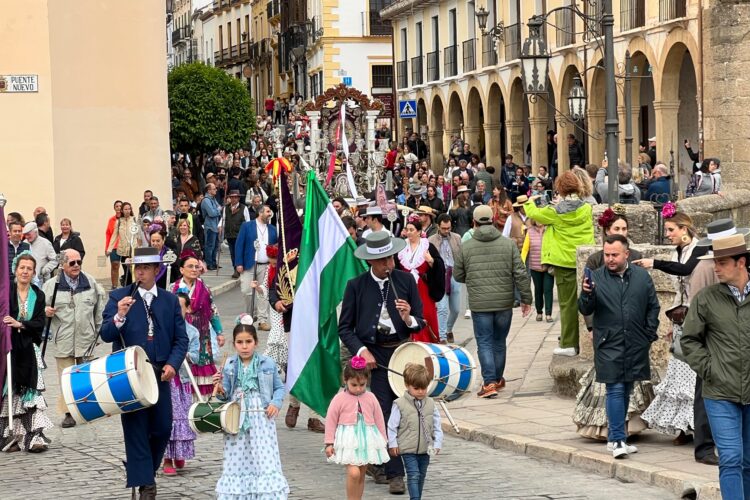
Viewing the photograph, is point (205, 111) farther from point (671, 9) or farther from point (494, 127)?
point (671, 9)

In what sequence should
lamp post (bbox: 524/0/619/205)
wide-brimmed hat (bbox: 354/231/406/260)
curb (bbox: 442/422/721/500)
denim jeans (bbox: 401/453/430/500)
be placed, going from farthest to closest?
lamp post (bbox: 524/0/619/205) → wide-brimmed hat (bbox: 354/231/406/260) → curb (bbox: 442/422/721/500) → denim jeans (bbox: 401/453/430/500)

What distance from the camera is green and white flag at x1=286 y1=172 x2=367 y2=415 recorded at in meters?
11.4

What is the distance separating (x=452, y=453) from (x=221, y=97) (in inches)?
1373

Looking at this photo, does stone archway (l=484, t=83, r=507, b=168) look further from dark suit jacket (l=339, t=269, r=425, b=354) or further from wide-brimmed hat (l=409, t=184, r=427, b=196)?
dark suit jacket (l=339, t=269, r=425, b=354)

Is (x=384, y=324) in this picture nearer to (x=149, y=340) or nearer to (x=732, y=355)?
(x=149, y=340)

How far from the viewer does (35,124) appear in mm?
25734

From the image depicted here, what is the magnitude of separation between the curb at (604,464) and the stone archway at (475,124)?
40680 mm

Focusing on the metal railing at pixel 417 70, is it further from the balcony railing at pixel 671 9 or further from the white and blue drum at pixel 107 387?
the white and blue drum at pixel 107 387

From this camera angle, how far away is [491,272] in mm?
13047

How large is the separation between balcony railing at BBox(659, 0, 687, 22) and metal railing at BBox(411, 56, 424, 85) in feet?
75.0

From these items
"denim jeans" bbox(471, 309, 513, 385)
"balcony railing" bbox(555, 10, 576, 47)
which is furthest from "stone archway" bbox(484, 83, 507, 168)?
"denim jeans" bbox(471, 309, 513, 385)

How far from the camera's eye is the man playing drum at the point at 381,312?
9.96 m

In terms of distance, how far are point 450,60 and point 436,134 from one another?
4.74 m

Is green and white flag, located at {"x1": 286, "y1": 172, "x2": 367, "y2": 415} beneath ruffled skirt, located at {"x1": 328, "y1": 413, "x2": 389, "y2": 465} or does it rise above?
above
